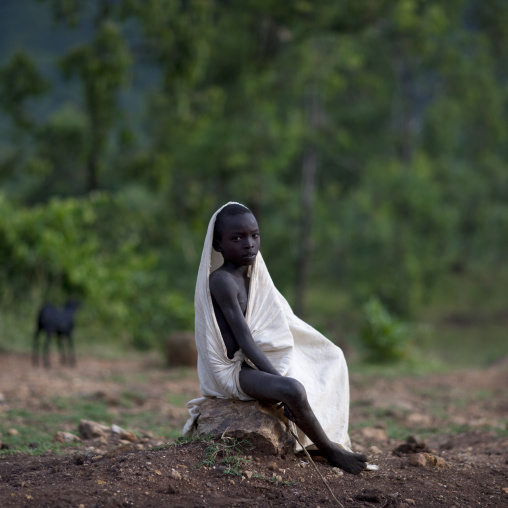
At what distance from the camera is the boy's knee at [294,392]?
4066 millimetres

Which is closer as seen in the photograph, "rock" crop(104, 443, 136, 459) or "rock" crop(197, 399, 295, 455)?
"rock" crop(197, 399, 295, 455)

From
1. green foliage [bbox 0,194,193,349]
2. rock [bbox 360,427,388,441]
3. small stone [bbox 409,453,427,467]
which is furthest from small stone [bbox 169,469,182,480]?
green foliage [bbox 0,194,193,349]

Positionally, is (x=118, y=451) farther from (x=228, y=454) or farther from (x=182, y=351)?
(x=182, y=351)

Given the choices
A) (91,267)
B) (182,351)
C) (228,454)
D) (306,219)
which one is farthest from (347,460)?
(306,219)

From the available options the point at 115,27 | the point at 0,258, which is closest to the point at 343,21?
the point at 115,27

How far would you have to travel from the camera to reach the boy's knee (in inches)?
160

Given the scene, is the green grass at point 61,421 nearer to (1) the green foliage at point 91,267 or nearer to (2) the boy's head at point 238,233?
(2) the boy's head at point 238,233

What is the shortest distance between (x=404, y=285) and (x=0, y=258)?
1303 centimetres

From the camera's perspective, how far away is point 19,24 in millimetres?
32250

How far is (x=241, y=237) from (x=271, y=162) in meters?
16.7

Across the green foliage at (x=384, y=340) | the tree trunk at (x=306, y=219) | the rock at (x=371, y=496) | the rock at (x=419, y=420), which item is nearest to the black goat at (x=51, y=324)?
the green foliage at (x=384, y=340)

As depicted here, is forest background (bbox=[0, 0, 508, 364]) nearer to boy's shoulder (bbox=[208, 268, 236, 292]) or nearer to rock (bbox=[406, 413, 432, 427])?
rock (bbox=[406, 413, 432, 427])

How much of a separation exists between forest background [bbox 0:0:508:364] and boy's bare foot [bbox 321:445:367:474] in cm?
928

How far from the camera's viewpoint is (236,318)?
4.31 meters
